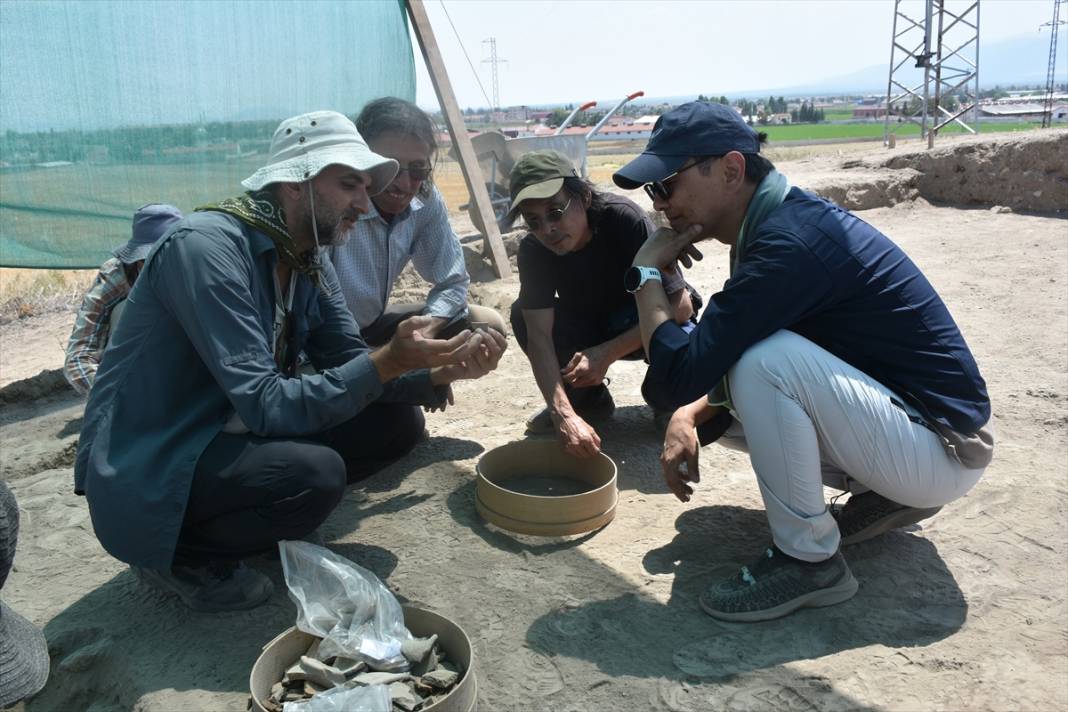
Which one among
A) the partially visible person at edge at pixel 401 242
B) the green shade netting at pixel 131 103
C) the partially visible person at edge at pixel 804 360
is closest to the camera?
the partially visible person at edge at pixel 804 360

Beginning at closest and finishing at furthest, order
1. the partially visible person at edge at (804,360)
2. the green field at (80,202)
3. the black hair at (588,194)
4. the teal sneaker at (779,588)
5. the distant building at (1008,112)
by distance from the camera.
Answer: the partially visible person at edge at (804,360)
the teal sneaker at (779,588)
the black hair at (588,194)
the green field at (80,202)
the distant building at (1008,112)

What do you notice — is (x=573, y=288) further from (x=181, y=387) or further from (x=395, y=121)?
(x=181, y=387)

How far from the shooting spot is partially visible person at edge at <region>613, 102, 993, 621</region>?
239cm

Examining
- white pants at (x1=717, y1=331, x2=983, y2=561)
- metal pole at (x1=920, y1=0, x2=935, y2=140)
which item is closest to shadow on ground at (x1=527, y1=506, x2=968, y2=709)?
white pants at (x1=717, y1=331, x2=983, y2=561)

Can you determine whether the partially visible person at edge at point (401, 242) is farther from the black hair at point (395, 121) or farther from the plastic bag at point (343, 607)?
the plastic bag at point (343, 607)

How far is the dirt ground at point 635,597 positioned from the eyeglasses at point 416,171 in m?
1.18

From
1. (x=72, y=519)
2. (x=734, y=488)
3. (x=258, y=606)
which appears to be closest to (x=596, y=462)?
(x=734, y=488)

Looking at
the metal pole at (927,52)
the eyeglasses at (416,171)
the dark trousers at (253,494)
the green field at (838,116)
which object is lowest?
the dark trousers at (253,494)

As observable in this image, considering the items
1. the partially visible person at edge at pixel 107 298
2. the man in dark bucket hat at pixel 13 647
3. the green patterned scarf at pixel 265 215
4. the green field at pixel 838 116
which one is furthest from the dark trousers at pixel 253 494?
the green field at pixel 838 116

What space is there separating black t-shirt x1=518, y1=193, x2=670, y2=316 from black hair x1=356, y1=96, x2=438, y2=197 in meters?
0.59

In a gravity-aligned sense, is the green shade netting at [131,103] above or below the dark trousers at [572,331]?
above

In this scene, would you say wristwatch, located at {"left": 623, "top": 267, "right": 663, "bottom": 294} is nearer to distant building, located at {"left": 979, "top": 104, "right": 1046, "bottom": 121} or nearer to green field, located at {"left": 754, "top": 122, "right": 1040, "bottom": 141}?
distant building, located at {"left": 979, "top": 104, "right": 1046, "bottom": 121}

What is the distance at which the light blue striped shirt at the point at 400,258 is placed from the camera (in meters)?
3.77

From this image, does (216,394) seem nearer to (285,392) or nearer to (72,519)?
(285,392)
